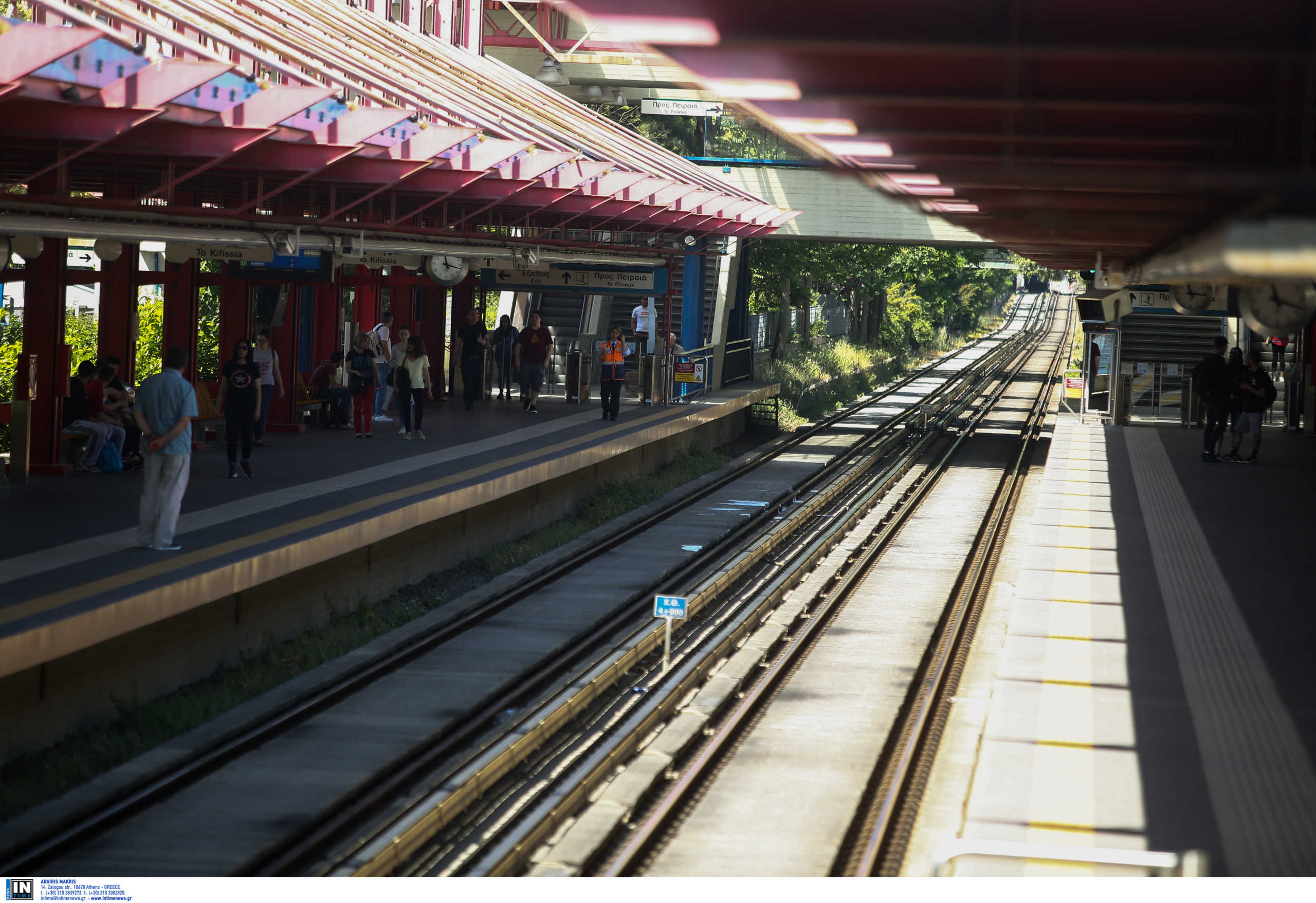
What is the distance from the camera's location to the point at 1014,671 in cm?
852

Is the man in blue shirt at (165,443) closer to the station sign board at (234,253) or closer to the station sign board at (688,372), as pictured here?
the station sign board at (234,253)

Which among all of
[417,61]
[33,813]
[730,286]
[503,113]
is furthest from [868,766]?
[730,286]

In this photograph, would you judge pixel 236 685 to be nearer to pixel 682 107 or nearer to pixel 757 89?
pixel 757 89

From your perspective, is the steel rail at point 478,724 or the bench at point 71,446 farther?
the bench at point 71,446

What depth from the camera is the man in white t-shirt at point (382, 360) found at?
62.6 ft

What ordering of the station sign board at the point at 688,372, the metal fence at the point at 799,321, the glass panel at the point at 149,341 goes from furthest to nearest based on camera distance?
the metal fence at the point at 799,321
the station sign board at the point at 688,372
the glass panel at the point at 149,341

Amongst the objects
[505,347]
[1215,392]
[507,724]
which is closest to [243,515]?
[507,724]

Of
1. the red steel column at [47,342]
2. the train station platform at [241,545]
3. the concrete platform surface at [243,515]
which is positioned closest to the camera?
the concrete platform surface at [243,515]

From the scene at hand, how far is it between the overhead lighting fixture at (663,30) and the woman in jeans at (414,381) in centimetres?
1161

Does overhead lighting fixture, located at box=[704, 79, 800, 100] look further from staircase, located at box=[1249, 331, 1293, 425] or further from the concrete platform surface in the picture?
staircase, located at box=[1249, 331, 1293, 425]

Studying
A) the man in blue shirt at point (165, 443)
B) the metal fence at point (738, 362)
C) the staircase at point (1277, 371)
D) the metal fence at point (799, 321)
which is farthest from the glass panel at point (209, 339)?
the staircase at point (1277, 371)

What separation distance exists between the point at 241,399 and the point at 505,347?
10948 mm

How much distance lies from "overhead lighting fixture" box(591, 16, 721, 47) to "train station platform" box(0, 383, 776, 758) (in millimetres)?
5062

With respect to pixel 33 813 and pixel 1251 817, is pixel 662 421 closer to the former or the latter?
pixel 33 813
